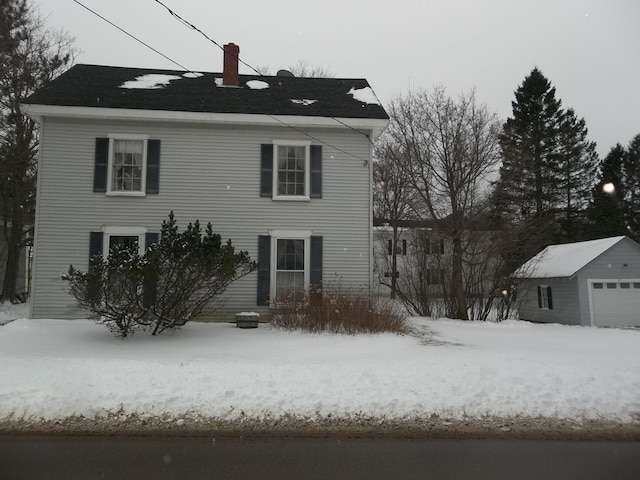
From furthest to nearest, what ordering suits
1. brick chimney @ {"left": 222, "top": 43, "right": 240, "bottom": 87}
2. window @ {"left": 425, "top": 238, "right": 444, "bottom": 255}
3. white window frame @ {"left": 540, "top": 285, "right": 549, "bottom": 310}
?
white window frame @ {"left": 540, "top": 285, "right": 549, "bottom": 310} → window @ {"left": 425, "top": 238, "right": 444, "bottom": 255} → brick chimney @ {"left": 222, "top": 43, "right": 240, "bottom": 87}

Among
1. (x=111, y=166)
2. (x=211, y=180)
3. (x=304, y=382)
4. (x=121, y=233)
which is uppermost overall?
(x=111, y=166)

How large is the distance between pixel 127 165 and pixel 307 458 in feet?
37.7

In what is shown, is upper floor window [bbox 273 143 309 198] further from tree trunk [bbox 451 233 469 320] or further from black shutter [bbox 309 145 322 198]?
tree trunk [bbox 451 233 469 320]

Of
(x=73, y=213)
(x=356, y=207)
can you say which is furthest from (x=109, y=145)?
(x=356, y=207)

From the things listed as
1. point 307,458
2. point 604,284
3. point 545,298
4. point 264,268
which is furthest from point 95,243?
point 545,298

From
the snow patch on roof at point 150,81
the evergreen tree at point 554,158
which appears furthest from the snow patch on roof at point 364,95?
the evergreen tree at point 554,158

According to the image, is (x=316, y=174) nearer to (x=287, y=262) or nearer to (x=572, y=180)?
(x=287, y=262)

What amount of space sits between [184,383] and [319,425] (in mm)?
1926

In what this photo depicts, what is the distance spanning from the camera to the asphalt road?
13.1ft

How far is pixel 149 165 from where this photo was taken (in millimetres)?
13492

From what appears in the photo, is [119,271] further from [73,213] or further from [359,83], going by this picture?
[359,83]

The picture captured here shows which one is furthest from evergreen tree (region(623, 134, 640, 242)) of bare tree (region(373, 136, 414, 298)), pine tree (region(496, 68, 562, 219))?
bare tree (region(373, 136, 414, 298))

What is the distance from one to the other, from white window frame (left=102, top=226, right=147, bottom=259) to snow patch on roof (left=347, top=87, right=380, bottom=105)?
7.80 meters

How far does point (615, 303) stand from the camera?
21.5 m
